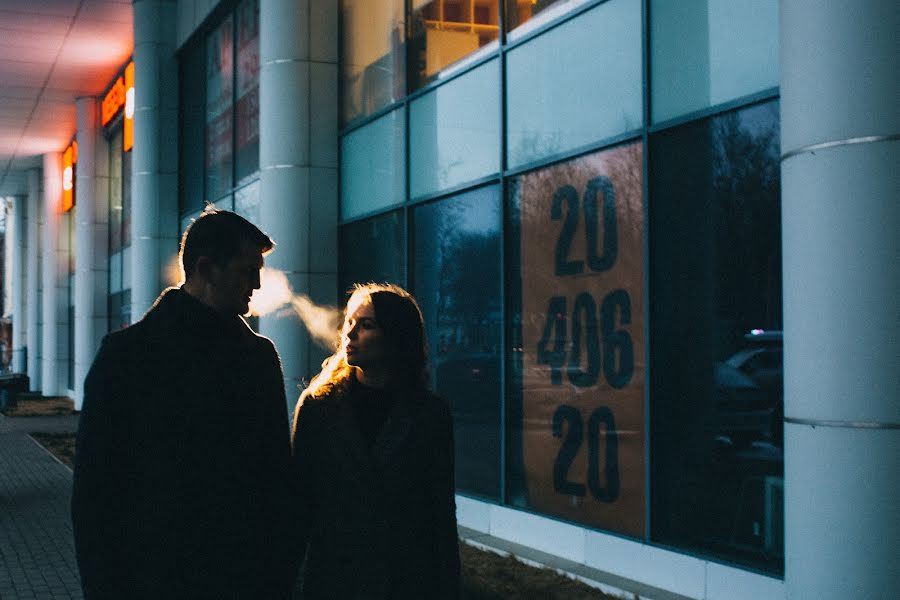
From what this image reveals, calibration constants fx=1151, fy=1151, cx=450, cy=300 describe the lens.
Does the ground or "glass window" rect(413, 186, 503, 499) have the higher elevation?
"glass window" rect(413, 186, 503, 499)

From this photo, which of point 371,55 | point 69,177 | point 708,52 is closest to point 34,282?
point 69,177

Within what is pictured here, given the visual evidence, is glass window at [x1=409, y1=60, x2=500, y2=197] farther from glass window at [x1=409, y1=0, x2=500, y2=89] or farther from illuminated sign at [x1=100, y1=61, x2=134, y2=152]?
illuminated sign at [x1=100, y1=61, x2=134, y2=152]

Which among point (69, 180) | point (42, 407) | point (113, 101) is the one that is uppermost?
point (113, 101)

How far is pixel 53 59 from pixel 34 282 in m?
17.6

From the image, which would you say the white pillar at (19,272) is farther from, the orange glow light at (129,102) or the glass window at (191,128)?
the glass window at (191,128)

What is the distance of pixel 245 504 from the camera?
3.08 m

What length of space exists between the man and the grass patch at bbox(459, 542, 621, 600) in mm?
4310

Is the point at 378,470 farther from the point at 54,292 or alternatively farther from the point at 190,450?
the point at 54,292

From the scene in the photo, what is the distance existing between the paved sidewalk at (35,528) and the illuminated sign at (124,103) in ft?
28.6

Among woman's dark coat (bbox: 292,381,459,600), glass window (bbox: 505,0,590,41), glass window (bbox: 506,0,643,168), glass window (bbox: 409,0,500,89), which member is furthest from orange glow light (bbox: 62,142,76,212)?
woman's dark coat (bbox: 292,381,459,600)

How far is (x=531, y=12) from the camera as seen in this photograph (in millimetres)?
9453

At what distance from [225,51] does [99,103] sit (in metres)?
12.7

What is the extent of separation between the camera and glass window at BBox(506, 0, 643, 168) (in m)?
8.15

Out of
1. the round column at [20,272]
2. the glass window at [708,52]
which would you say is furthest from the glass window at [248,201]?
the round column at [20,272]
